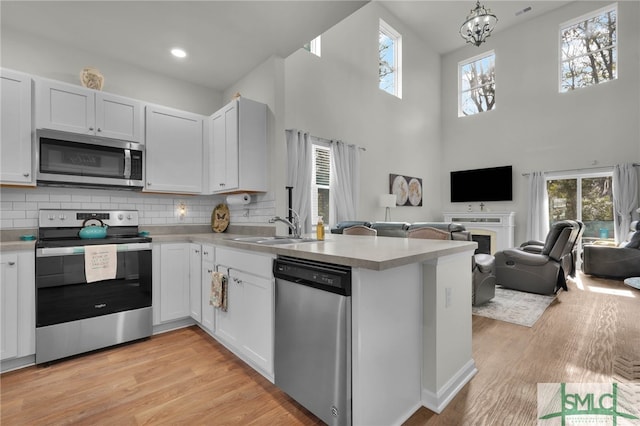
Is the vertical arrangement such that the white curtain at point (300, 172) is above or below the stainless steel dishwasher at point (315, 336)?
above

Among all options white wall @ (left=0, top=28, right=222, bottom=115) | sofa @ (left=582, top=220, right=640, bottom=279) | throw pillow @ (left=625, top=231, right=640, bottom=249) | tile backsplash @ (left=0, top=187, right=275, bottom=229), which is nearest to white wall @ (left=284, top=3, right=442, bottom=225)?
tile backsplash @ (left=0, top=187, right=275, bottom=229)

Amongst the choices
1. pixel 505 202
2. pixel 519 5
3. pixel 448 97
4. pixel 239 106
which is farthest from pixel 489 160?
pixel 239 106

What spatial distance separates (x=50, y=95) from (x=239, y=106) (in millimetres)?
1582

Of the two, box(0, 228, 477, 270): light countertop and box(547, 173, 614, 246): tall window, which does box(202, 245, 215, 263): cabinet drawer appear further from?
box(547, 173, 614, 246): tall window

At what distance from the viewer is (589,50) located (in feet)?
20.6

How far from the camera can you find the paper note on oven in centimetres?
244

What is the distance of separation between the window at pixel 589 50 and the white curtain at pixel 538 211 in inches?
83.7

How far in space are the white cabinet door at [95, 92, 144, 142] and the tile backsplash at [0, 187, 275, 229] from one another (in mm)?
630

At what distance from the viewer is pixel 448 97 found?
830 cm

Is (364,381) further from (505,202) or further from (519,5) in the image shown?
(519,5)

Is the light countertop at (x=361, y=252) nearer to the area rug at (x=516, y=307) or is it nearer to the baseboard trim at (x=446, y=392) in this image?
the baseboard trim at (x=446, y=392)

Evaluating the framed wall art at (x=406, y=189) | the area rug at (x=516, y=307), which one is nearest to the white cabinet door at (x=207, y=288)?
the area rug at (x=516, y=307)

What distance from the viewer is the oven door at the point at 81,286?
7.54 ft

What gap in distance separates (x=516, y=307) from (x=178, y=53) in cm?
476
